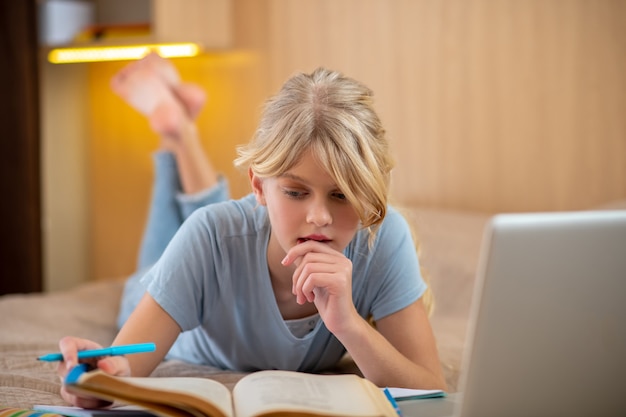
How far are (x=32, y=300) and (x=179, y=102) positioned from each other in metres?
0.63

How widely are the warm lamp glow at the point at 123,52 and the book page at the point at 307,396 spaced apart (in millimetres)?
1972

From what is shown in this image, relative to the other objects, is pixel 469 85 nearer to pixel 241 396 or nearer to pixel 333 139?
pixel 333 139

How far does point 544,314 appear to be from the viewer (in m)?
0.77

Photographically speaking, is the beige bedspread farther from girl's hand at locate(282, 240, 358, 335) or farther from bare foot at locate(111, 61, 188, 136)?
bare foot at locate(111, 61, 188, 136)

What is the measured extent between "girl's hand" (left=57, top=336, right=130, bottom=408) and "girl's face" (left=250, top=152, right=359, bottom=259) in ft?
0.89

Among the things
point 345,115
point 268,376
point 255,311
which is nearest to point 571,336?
point 268,376

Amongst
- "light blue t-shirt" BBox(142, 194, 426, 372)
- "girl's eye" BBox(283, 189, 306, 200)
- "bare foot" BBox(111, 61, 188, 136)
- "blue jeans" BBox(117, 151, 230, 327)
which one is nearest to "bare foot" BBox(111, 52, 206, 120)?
"bare foot" BBox(111, 61, 188, 136)

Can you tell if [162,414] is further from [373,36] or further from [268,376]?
[373,36]

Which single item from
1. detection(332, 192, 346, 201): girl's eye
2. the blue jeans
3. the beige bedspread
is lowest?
the beige bedspread

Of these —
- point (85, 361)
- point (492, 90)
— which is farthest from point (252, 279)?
point (492, 90)

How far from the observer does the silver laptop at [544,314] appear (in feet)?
2.46

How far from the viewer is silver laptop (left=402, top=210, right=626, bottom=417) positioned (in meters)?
0.75

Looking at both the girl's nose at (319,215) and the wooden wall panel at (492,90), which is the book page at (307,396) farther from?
the wooden wall panel at (492,90)

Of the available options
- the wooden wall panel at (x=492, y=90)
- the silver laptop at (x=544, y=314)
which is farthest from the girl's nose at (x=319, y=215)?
the wooden wall panel at (x=492, y=90)
